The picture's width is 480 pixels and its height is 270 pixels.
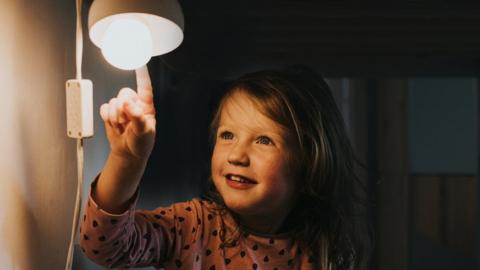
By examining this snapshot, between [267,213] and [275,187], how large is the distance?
7 centimetres

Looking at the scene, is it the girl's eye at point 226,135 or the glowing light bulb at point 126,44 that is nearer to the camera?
the glowing light bulb at point 126,44

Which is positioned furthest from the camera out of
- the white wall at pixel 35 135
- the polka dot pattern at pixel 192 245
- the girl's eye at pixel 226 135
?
the girl's eye at pixel 226 135

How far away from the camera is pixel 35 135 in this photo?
57 centimetres

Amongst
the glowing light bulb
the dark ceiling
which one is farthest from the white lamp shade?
the dark ceiling

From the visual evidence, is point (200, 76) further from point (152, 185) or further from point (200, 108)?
point (152, 185)

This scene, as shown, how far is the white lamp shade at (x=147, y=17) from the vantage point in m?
0.52

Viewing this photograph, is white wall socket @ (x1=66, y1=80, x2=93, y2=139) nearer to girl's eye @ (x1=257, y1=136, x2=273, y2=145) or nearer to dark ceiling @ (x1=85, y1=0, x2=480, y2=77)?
girl's eye @ (x1=257, y1=136, x2=273, y2=145)

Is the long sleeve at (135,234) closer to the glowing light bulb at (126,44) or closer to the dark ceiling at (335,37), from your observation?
the glowing light bulb at (126,44)

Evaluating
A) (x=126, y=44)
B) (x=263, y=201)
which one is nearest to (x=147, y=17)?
(x=126, y=44)

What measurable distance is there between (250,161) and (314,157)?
4.8 inches

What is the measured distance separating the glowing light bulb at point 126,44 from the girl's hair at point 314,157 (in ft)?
0.78

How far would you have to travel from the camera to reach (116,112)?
0.51 meters

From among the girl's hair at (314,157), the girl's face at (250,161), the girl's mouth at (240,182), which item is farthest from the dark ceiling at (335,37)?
the girl's mouth at (240,182)

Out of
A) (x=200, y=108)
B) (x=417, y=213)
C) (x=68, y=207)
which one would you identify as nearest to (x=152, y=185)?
(x=200, y=108)
